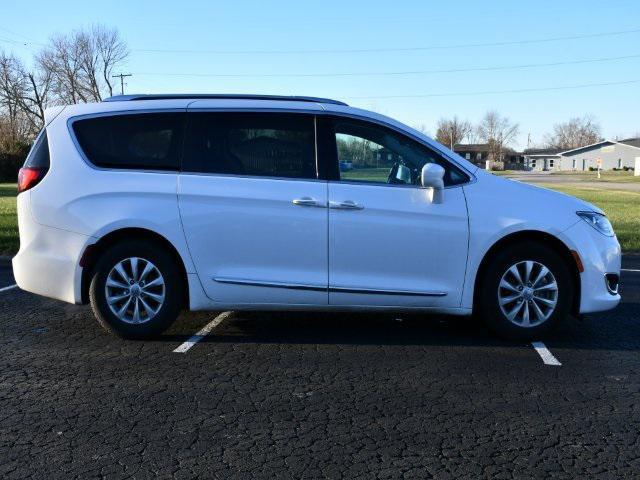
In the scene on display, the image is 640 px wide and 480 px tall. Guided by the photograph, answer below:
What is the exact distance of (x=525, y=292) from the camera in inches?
201

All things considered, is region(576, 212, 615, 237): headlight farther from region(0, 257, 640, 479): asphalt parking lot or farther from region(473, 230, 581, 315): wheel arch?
→ region(0, 257, 640, 479): asphalt parking lot

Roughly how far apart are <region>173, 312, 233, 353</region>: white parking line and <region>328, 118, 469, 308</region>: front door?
120cm

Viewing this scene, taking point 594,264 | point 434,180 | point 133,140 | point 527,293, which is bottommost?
point 527,293

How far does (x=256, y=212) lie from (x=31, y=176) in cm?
191

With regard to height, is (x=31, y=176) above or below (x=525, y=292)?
above

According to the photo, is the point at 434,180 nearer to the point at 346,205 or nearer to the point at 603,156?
the point at 346,205

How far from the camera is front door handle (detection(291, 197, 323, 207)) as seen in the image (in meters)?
4.93

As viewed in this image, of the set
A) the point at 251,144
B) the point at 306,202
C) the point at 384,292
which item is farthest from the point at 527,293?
the point at 251,144

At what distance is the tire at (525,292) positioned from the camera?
16.6ft

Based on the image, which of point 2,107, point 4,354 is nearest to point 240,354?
point 4,354

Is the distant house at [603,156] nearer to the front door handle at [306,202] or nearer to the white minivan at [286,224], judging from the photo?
the white minivan at [286,224]

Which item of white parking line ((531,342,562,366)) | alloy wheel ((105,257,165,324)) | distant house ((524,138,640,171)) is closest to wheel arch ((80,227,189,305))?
alloy wheel ((105,257,165,324))

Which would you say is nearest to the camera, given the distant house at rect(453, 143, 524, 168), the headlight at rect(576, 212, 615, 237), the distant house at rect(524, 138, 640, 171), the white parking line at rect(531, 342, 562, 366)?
the white parking line at rect(531, 342, 562, 366)

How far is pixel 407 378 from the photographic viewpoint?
4352mm
